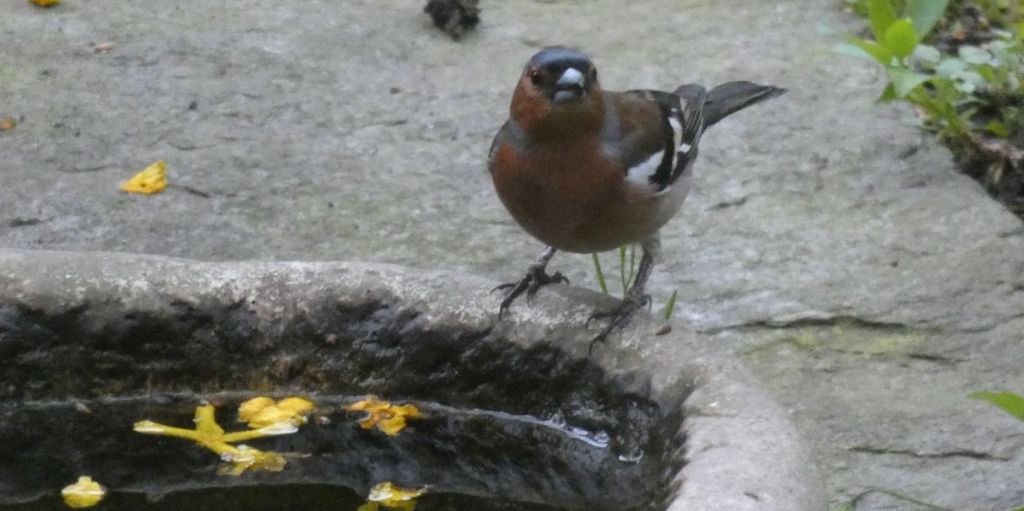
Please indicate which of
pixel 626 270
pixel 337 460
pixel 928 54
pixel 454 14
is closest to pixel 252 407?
pixel 337 460

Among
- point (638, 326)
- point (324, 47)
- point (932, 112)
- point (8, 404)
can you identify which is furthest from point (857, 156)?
point (8, 404)

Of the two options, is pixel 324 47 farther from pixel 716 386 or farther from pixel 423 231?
pixel 716 386

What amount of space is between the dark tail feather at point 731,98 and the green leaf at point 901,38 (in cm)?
59

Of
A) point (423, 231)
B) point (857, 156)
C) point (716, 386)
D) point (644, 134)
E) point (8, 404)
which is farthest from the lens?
point (857, 156)

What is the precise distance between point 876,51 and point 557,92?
1.69 m

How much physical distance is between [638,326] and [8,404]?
121 centimetres

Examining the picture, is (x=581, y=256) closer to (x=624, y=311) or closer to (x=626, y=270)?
(x=626, y=270)

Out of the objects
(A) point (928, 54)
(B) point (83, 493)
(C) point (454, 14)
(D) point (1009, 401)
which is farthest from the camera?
(C) point (454, 14)

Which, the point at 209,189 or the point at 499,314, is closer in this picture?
the point at 499,314

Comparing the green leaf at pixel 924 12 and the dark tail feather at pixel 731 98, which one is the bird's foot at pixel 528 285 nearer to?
the dark tail feather at pixel 731 98

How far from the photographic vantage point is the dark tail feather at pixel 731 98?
379 cm

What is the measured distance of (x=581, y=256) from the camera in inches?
160

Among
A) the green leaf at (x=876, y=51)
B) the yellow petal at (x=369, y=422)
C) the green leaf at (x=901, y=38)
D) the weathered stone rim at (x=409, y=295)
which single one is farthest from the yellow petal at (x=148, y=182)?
the green leaf at (x=901, y=38)

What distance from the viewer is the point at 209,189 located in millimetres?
4293
